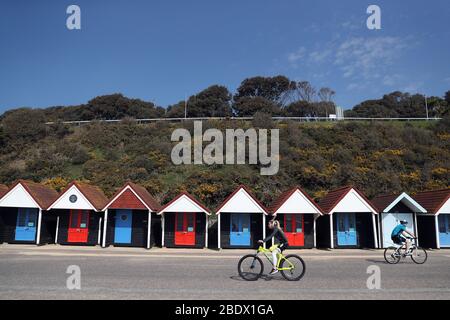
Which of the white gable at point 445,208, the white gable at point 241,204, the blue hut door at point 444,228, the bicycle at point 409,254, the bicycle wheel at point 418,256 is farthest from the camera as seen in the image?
the blue hut door at point 444,228

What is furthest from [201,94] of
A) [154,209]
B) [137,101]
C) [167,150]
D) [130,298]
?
[130,298]

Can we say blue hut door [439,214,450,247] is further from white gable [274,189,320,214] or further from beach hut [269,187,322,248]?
white gable [274,189,320,214]

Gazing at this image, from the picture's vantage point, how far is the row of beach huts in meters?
21.5

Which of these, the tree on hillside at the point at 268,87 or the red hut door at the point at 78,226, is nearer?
the red hut door at the point at 78,226

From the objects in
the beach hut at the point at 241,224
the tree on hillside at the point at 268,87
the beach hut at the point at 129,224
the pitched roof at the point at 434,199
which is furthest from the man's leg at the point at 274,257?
the tree on hillside at the point at 268,87

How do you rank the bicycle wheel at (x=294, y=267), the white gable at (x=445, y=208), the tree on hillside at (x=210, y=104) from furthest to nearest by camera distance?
the tree on hillside at (x=210, y=104)
the white gable at (x=445, y=208)
the bicycle wheel at (x=294, y=267)

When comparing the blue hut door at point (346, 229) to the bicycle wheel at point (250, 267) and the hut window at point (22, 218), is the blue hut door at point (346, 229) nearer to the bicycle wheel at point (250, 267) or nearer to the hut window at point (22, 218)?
the bicycle wheel at point (250, 267)

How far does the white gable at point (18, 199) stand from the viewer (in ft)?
70.8

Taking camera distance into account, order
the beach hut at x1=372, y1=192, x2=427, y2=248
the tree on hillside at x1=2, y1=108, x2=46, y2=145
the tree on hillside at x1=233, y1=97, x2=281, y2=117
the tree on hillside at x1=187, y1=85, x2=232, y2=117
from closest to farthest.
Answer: the beach hut at x1=372, y1=192, x2=427, y2=248
the tree on hillside at x1=2, y1=108, x2=46, y2=145
the tree on hillside at x1=233, y1=97, x2=281, y2=117
the tree on hillside at x1=187, y1=85, x2=232, y2=117

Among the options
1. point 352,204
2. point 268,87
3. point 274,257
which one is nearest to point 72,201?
point 274,257

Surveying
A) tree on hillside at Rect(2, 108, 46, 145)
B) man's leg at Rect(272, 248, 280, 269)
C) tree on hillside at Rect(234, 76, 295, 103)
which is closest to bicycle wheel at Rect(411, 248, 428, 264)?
man's leg at Rect(272, 248, 280, 269)

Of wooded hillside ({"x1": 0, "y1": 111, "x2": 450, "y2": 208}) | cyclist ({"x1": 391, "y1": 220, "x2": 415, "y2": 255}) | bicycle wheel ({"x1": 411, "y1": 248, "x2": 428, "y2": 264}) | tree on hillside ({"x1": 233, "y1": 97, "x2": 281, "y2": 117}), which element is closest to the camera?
cyclist ({"x1": 391, "y1": 220, "x2": 415, "y2": 255})

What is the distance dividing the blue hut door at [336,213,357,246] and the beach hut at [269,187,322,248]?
5.02 feet

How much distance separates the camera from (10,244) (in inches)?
866
